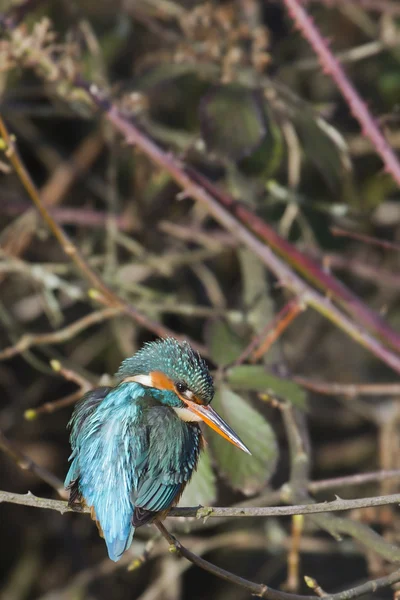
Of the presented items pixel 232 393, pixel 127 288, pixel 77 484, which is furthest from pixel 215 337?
pixel 127 288

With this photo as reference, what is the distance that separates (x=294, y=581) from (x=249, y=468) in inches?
20.4

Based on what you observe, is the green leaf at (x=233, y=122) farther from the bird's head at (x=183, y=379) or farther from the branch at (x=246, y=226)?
the bird's head at (x=183, y=379)

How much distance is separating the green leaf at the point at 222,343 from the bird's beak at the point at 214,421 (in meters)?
0.25

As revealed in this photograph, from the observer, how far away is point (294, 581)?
7.87 ft

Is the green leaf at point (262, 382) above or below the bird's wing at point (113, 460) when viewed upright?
below

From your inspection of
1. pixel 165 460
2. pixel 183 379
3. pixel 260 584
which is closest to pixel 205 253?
pixel 183 379

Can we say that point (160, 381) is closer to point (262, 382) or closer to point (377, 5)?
point (262, 382)

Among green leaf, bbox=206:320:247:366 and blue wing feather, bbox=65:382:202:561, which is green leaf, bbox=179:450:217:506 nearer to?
blue wing feather, bbox=65:382:202:561

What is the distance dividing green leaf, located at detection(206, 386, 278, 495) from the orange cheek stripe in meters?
0.14

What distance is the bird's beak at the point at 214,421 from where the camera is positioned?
1963 millimetres

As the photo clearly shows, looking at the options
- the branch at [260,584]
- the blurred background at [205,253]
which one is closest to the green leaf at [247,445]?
the blurred background at [205,253]

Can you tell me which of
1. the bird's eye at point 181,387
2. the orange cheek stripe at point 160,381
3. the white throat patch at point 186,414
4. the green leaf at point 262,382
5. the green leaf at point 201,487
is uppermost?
the orange cheek stripe at point 160,381

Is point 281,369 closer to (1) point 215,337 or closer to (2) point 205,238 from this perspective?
(1) point 215,337

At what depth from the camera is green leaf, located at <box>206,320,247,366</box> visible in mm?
2258
